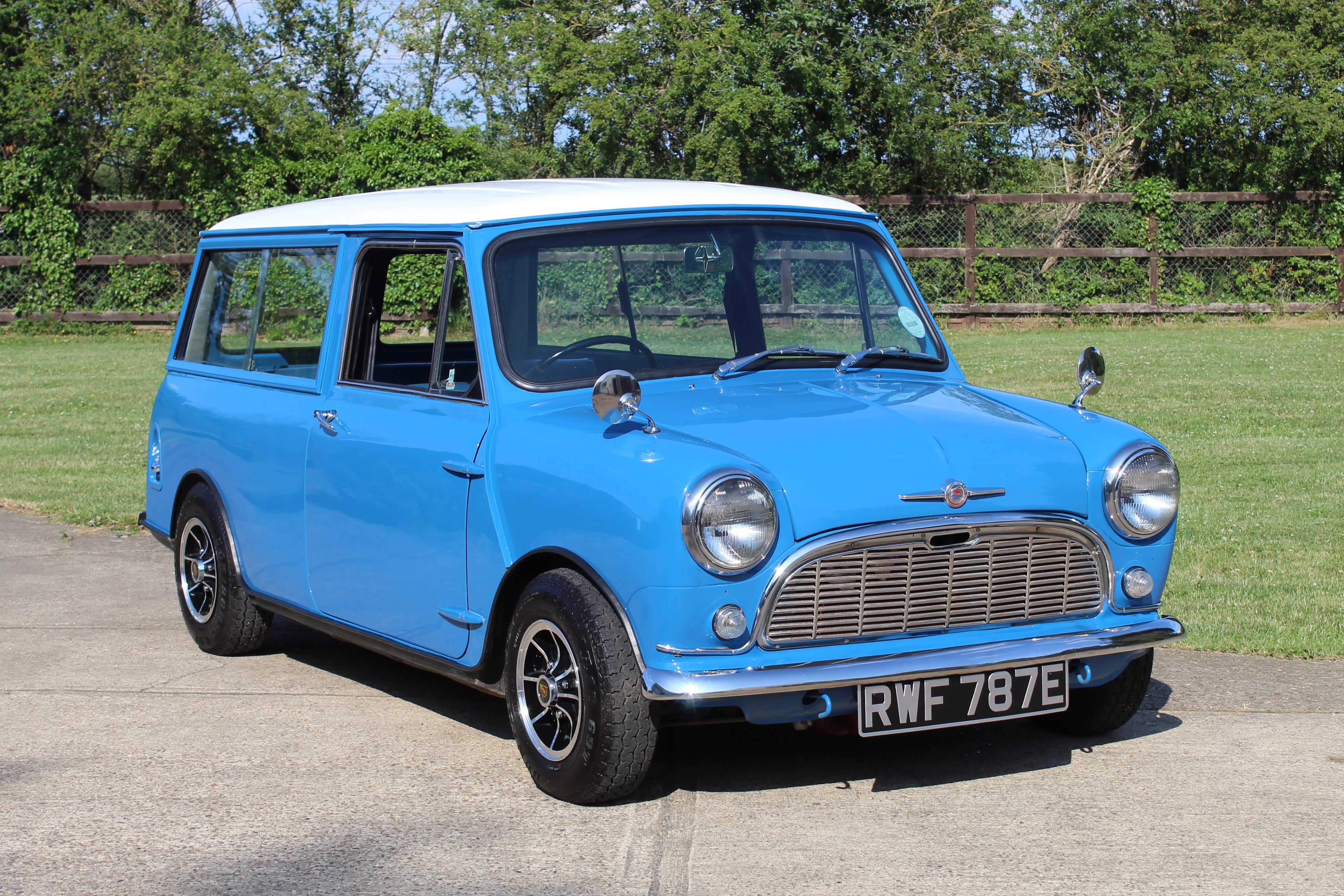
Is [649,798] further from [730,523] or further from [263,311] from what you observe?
[263,311]

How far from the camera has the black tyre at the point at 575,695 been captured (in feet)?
13.2

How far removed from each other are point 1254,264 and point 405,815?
22438 millimetres

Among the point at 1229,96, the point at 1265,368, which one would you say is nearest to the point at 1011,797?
the point at 1265,368

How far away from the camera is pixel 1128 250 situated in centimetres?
2394

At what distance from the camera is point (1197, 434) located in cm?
1177

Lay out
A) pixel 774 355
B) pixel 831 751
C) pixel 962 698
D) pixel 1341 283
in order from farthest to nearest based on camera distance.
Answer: pixel 1341 283 < pixel 774 355 < pixel 831 751 < pixel 962 698

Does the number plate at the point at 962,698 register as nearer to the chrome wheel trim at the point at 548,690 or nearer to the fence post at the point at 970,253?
the chrome wheel trim at the point at 548,690

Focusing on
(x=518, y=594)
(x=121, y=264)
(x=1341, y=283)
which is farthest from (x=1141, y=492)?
A: (x=121, y=264)

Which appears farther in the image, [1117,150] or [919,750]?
[1117,150]

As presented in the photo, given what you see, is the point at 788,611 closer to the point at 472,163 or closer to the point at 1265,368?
the point at 1265,368

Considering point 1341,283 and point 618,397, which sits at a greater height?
point 1341,283

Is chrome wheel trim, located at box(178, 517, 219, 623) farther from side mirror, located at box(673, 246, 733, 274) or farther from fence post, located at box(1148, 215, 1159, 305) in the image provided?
fence post, located at box(1148, 215, 1159, 305)

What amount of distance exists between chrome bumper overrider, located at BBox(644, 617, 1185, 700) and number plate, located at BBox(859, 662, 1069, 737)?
0.04m

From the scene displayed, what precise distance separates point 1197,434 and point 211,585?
830 centimetres
